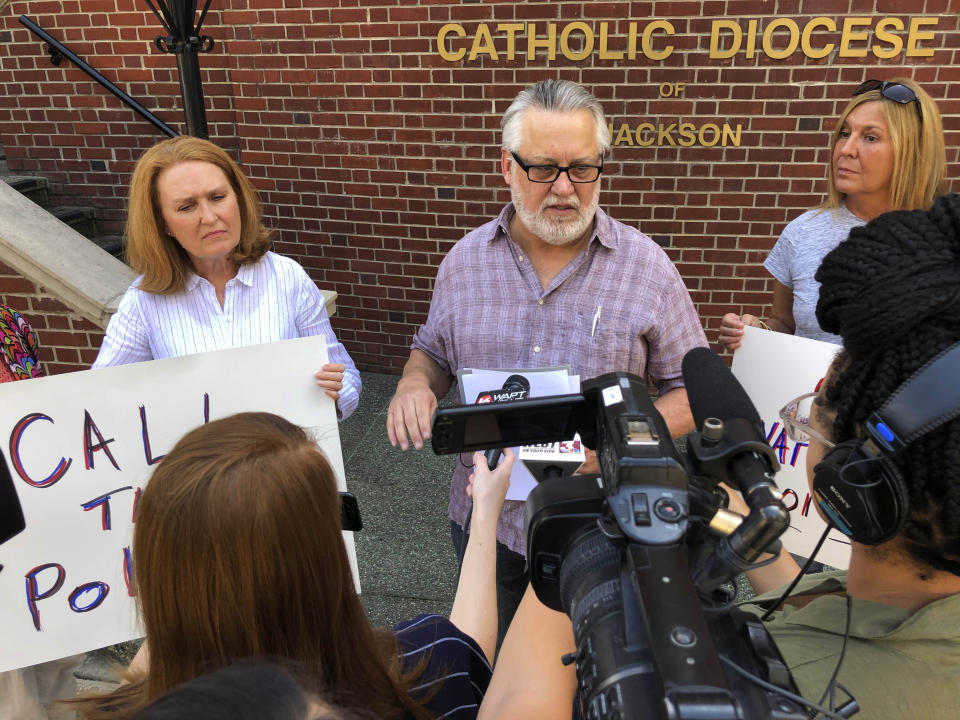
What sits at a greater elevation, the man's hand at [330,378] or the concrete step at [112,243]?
the concrete step at [112,243]

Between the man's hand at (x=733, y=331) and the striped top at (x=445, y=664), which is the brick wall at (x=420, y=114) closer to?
the man's hand at (x=733, y=331)

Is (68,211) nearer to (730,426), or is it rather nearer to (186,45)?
(186,45)

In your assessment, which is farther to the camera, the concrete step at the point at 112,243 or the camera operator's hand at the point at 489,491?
the concrete step at the point at 112,243

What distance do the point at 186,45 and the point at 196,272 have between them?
1423 mm

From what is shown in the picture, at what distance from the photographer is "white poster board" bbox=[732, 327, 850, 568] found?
2211 mm

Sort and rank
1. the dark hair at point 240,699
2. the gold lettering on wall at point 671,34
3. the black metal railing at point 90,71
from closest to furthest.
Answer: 1. the dark hair at point 240,699
2. the gold lettering on wall at point 671,34
3. the black metal railing at point 90,71

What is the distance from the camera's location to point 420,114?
4.47 metres

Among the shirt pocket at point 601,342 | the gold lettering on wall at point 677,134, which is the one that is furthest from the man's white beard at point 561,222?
the gold lettering on wall at point 677,134

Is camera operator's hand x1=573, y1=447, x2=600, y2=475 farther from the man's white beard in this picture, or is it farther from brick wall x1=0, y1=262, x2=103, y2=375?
brick wall x1=0, y1=262, x2=103, y2=375

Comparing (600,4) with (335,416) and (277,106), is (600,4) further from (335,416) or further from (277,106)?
(335,416)

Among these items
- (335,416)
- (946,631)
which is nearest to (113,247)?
(335,416)

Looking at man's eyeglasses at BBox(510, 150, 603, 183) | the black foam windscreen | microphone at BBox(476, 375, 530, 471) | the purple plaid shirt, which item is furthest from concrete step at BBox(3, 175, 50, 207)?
the black foam windscreen

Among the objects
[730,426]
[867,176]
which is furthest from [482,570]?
[867,176]

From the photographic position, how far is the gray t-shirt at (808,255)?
240cm
